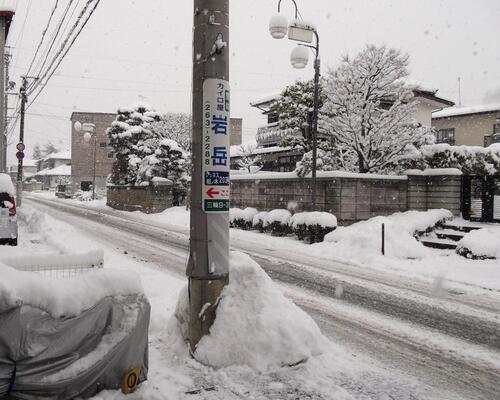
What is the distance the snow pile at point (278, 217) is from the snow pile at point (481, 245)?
6.30 m

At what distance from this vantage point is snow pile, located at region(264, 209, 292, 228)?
54.3ft

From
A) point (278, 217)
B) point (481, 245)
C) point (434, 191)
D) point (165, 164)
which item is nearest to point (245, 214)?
point (278, 217)

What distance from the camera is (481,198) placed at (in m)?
16.3

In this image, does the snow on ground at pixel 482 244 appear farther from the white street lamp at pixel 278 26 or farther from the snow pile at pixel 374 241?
the white street lamp at pixel 278 26

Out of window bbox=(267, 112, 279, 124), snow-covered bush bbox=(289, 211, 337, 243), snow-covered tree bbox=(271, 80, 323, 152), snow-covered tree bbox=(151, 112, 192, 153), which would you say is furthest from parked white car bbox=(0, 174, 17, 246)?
snow-covered tree bbox=(151, 112, 192, 153)

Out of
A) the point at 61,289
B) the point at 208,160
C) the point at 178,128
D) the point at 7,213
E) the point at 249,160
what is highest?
the point at 178,128

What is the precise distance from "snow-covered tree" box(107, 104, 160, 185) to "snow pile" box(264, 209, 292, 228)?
54.3ft

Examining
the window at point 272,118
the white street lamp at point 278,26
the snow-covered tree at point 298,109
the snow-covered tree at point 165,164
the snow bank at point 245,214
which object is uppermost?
the window at point 272,118

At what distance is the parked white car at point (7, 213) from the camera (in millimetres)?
11094

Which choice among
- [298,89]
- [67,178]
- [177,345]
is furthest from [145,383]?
[67,178]

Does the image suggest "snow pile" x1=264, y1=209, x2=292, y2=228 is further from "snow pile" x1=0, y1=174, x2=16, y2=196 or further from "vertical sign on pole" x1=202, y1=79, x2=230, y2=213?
"vertical sign on pole" x1=202, y1=79, x2=230, y2=213

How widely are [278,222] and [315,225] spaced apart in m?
2.47

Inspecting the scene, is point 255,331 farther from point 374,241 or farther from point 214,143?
point 374,241

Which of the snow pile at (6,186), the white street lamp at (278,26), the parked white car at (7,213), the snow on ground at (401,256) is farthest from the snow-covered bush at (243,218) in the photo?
the snow pile at (6,186)
